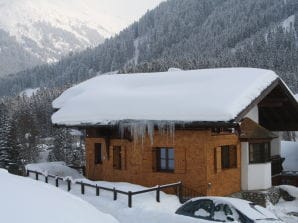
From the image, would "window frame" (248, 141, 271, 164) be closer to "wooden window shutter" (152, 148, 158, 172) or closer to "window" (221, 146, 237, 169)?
"window" (221, 146, 237, 169)

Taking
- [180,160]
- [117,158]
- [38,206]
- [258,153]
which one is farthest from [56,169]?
[38,206]

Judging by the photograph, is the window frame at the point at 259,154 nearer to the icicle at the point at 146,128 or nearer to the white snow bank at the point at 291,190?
the white snow bank at the point at 291,190

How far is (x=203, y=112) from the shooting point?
19750mm

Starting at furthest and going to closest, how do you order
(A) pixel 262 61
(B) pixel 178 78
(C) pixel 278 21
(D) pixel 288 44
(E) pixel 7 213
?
1. (C) pixel 278 21
2. (D) pixel 288 44
3. (A) pixel 262 61
4. (B) pixel 178 78
5. (E) pixel 7 213

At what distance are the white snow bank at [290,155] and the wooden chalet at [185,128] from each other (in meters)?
3.19

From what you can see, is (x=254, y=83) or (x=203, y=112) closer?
(x=203, y=112)

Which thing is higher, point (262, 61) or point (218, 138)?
point (262, 61)

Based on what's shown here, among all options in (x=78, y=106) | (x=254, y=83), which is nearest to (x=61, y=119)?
(x=78, y=106)

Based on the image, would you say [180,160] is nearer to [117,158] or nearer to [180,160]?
[180,160]

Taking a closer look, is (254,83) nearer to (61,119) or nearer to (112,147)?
(112,147)

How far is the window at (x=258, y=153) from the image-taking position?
905 inches

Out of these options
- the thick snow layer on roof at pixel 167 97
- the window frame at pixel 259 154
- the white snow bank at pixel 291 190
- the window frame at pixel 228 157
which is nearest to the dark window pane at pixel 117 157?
the thick snow layer on roof at pixel 167 97

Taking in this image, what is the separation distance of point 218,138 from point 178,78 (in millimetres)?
4788

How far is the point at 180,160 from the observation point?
21484mm
